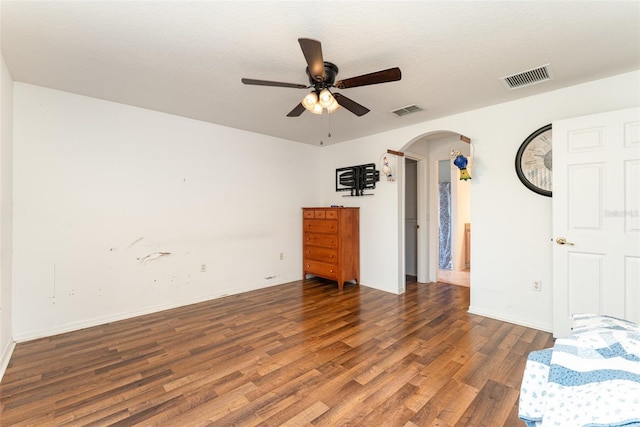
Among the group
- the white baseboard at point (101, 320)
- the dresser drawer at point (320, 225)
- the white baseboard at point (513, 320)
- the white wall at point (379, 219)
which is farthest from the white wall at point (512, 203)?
the white baseboard at point (101, 320)

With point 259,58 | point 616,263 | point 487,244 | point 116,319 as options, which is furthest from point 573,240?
point 116,319

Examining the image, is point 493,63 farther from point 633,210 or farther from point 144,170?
point 144,170

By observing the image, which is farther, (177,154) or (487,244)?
(177,154)

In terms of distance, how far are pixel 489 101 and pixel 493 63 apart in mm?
928

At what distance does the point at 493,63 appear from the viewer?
229 centimetres

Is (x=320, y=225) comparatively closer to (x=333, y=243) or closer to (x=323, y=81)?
(x=333, y=243)

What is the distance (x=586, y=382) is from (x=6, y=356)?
3.75 meters

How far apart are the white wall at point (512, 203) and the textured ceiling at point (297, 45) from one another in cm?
20

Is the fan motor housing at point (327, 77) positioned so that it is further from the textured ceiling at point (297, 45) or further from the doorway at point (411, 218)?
the doorway at point (411, 218)

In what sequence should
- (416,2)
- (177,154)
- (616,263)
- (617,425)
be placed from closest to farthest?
(617,425), (416,2), (616,263), (177,154)

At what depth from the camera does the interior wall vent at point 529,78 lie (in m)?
2.40

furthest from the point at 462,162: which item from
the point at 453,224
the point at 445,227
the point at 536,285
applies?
the point at 445,227

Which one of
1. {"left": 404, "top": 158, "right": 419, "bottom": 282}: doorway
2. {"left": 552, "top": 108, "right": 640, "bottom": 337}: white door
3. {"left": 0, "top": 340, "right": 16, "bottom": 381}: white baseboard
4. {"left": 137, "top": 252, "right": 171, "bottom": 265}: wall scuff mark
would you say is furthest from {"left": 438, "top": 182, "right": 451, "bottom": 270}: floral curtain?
{"left": 0, "top": 340, "right": 16, "bottom": 381}: white baseboard

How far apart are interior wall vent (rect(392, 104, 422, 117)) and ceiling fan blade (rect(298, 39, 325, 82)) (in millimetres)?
1626
